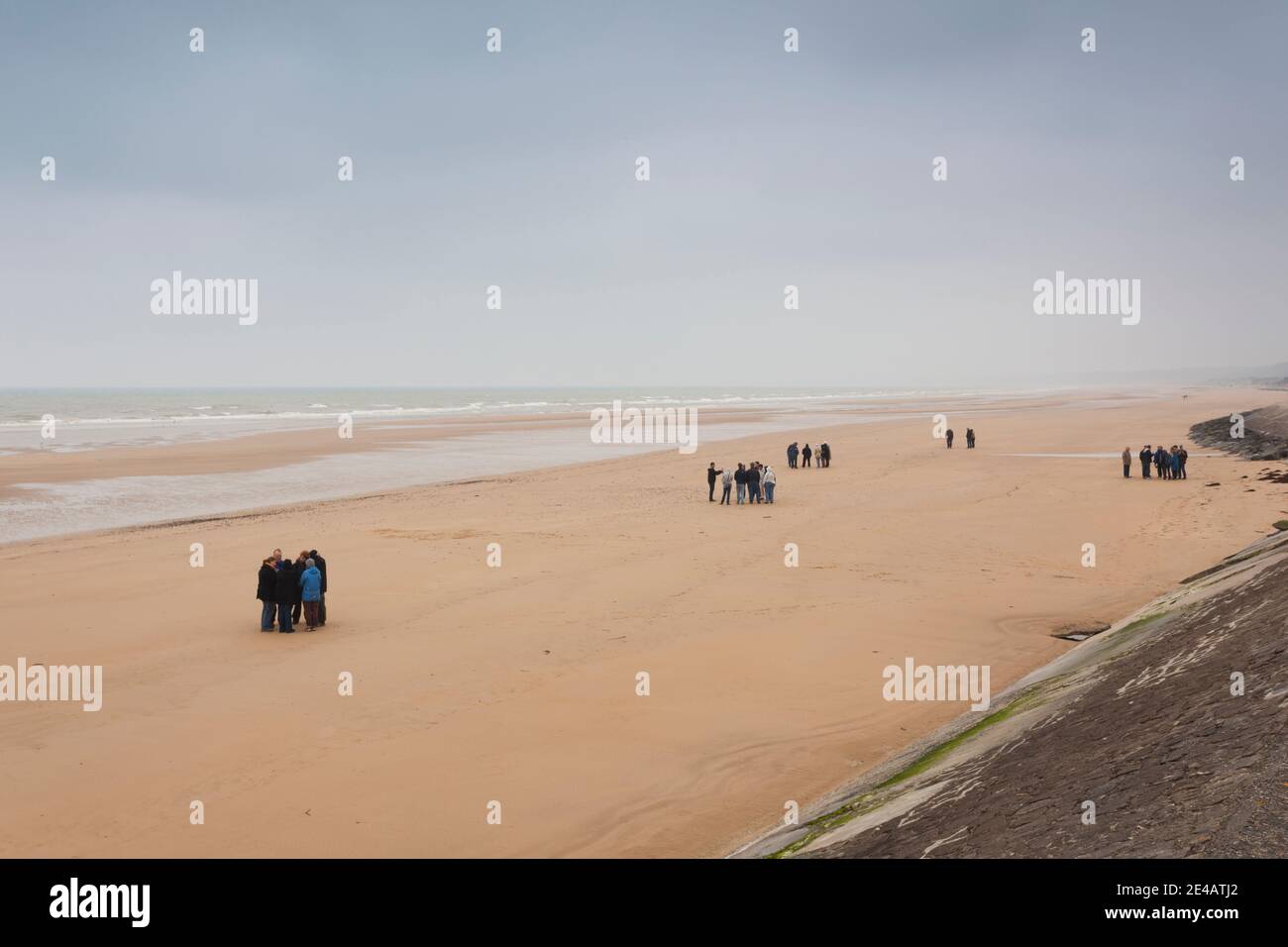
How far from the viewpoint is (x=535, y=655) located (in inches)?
543

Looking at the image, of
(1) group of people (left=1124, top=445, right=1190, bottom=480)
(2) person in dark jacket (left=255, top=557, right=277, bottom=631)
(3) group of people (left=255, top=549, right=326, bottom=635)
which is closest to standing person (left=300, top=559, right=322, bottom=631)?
(3) group of people (left=255, top=549, right=326, bottom=635)

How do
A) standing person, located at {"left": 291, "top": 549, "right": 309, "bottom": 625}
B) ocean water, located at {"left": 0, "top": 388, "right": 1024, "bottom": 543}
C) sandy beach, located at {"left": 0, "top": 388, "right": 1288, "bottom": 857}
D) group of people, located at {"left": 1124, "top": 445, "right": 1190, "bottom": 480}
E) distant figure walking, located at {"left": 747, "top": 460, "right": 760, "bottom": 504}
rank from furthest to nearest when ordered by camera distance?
group of people, located at {"left": 1124, "top": 445, "right": 1190, "bottom": 480}
ocean water, located at {"left": 0, "top": 388, "right": 1024, "bottom": 543}
distant figure walking, located at {"left": 747, "top": 460, "right": 760, "bottom": 504}
standing person, located at {"left": 291, "top": 549, "right": 309, "bottom": 625}
sandy beach, located at {"left": 0, "top": 388, "right": 1288, "bottom": 857}

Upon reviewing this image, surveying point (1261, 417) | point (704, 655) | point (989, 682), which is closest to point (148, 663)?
point (704, 655)

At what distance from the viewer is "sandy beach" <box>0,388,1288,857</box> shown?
880 cm

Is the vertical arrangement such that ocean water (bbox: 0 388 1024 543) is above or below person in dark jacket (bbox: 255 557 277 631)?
above

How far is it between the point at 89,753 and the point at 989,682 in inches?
458

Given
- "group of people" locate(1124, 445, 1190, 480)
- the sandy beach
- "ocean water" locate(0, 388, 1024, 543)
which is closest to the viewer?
the sandy beach

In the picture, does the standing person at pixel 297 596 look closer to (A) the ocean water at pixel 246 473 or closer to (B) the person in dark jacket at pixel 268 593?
(B) the person in dark jacket at pixel 268 593

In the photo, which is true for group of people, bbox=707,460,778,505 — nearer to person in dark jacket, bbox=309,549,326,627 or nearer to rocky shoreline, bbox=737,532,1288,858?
person in dark jacket, bbox=309,549,326,627

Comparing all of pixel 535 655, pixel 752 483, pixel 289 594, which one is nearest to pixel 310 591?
pixel 289 594

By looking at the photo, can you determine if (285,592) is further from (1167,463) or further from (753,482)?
(1167,463)

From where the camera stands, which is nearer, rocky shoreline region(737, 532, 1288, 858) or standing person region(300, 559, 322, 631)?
rocky shoreline region(737, 532, 1288, 858)

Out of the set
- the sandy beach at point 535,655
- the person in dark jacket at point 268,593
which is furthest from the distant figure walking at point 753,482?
the person in dark jacket at point 268,593
